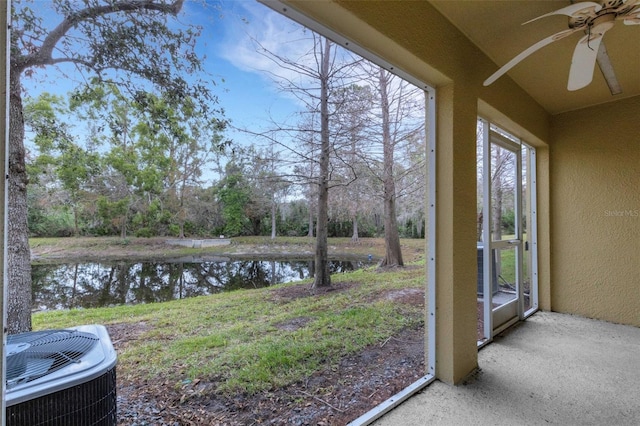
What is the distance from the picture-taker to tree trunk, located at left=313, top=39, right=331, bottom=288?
4543 mm

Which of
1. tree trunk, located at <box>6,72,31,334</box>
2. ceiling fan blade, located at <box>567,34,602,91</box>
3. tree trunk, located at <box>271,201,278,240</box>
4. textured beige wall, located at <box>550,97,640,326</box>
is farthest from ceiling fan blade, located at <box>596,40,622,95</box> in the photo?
tree trunk, located at <box>271,201,278,240</box>

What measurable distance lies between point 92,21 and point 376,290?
4.66 meters

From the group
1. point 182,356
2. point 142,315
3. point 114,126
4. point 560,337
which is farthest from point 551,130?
point 142,315

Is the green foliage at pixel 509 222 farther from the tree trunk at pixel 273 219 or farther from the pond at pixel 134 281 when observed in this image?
the pond at pixel 134 281

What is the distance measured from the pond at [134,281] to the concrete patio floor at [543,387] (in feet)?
7.00

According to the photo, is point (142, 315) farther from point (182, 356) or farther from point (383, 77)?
point (383, 77)

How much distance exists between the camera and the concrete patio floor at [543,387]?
1.60m

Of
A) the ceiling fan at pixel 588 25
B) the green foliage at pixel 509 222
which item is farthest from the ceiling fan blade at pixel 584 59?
the green foliage at pixel 509 222

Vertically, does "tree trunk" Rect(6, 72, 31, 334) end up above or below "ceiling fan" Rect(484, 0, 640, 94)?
below

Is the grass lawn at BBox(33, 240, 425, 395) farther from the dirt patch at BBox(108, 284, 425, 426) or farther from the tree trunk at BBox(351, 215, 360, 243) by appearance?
the tree trunk at BBox(351, 215, 360, 243)

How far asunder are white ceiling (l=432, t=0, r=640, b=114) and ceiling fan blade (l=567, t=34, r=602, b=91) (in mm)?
401

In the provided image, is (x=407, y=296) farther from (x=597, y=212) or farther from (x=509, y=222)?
(x=597, y=212)

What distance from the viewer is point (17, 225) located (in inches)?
55.3

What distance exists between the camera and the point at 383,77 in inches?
193
